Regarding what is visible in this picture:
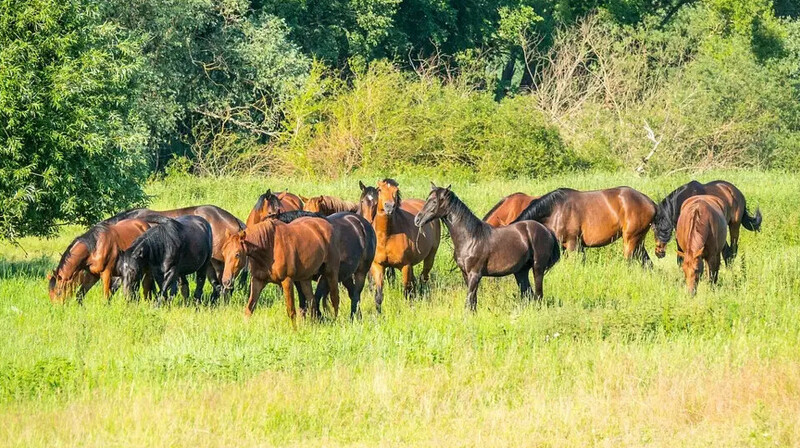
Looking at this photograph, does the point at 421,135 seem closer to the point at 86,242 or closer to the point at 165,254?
the point at 165,254

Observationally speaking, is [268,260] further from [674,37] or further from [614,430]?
[674,37]

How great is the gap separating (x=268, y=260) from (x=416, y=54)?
3903cm

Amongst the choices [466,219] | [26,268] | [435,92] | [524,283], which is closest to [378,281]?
[466,219]

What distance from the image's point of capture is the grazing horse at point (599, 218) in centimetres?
1898

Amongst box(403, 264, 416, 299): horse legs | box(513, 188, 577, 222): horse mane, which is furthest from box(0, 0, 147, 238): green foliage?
box(513, 188, 577, 222): horse mane

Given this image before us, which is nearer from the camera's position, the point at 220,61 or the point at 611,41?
the point at 220,61

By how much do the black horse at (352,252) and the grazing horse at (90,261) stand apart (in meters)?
2.32

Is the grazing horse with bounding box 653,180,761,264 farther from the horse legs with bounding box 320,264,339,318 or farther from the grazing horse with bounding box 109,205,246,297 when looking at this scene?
the horse legs with bounding box 320,264,339,318

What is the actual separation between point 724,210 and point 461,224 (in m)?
6.49

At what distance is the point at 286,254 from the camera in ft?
42.0

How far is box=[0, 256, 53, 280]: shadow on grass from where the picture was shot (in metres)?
18.2

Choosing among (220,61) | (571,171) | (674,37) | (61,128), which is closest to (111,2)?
(220,61)

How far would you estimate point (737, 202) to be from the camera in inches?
802

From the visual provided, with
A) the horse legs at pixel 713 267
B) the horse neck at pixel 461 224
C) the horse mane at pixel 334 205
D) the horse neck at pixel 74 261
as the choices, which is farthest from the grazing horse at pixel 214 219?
the horse legs at pixel 713 267
